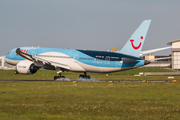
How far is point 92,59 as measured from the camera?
145 feet

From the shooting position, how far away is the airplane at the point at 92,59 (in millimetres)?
43062

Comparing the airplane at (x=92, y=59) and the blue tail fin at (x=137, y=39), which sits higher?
the blue tail fin at (x=137, y=39)

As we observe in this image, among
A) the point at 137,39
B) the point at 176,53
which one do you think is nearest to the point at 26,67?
the point at 137,39

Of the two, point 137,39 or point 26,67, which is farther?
point 26,67

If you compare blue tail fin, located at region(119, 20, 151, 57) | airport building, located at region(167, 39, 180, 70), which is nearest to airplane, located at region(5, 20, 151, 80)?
blue tail fin, located at region(119, 20, 151, 57)

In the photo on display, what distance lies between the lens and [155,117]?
14.1 meters

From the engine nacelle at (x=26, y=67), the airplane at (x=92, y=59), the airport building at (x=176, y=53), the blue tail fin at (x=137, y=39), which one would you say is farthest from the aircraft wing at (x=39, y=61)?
the airport building at (x=176, y=53)

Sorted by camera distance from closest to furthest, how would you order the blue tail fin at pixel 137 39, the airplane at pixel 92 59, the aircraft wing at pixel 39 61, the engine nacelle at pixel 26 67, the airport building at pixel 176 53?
A: the airplane at pixel 92 59, the aircraft wing at pixel 39 61, the blue tail fin at pixel 137 39, the engine nacelle at pixel 26 67, the airport building at pixel 176 53

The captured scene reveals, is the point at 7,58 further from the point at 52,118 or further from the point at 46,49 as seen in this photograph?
the point at 52,118

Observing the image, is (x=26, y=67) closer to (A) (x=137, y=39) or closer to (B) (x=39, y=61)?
(B) (x=39, y=61)

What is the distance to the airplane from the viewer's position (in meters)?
43.1

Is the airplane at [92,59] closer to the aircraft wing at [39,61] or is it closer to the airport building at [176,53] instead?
the aircraft wing at [39,61]

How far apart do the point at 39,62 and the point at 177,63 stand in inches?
3557

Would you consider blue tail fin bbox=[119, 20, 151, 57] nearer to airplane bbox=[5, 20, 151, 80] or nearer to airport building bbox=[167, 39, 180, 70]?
airplane bbox=[5, 20, 151, 80]
